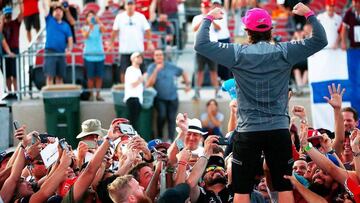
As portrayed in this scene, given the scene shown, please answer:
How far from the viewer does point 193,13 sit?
80.3 ft

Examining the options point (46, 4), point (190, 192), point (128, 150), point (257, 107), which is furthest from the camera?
point (46, 4)

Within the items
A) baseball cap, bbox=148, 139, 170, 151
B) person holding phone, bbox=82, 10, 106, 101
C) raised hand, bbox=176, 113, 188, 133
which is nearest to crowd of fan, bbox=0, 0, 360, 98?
person holding phone, bbox=82, 10, 106, 101

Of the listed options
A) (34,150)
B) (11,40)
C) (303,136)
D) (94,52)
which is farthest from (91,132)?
(11,40)

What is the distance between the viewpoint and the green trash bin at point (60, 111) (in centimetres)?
1852

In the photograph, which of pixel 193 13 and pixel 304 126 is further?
pixel 193 13

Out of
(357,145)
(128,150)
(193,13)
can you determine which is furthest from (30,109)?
(357,145)

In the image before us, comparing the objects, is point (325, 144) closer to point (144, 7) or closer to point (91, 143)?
point (91, 143)

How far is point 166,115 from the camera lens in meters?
18.6

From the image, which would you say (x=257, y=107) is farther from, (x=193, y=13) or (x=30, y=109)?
(x=193, y=13)

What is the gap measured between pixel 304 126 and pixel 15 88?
9.57 metres

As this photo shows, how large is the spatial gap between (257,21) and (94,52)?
10522 mm

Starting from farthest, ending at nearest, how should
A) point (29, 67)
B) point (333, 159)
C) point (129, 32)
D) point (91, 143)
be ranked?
point (29, 67), point (129, 32), point (91, 143), point (333, 159)

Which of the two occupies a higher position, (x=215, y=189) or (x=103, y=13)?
(x=103, y=13)

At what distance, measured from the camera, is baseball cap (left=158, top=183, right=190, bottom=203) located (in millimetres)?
8970
